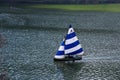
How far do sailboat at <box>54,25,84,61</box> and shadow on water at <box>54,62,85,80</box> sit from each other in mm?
1633

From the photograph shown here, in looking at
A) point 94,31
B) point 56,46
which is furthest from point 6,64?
point 94,31

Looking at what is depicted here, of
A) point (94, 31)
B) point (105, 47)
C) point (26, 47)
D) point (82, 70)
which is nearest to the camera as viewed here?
point (82, 70)

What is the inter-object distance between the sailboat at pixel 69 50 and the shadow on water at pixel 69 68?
1.63 metres

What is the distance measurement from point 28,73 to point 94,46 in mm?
30917

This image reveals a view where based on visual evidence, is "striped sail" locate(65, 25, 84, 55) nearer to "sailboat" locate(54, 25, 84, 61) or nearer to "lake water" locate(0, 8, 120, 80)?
"sailboat" locate(54, 25, 84, 61)

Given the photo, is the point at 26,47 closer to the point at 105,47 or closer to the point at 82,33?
the point at 105,47

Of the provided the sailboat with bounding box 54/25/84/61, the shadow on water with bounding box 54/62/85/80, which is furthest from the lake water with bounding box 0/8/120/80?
the sailboat with bounding box 54/25/84/61

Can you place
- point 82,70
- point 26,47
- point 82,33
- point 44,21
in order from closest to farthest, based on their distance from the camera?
point 82,70, point 26,47, point 82,33, point 44,21

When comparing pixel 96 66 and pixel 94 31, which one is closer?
pixel 96 66

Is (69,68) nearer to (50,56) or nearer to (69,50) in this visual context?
(69,50)

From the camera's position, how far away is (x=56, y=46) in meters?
79.7

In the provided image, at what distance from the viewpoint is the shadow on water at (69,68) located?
56.8 metres

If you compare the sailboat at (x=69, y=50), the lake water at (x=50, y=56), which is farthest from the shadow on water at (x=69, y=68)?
the sailboat at (x=69, y=50)

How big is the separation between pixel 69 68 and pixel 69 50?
6402mm
